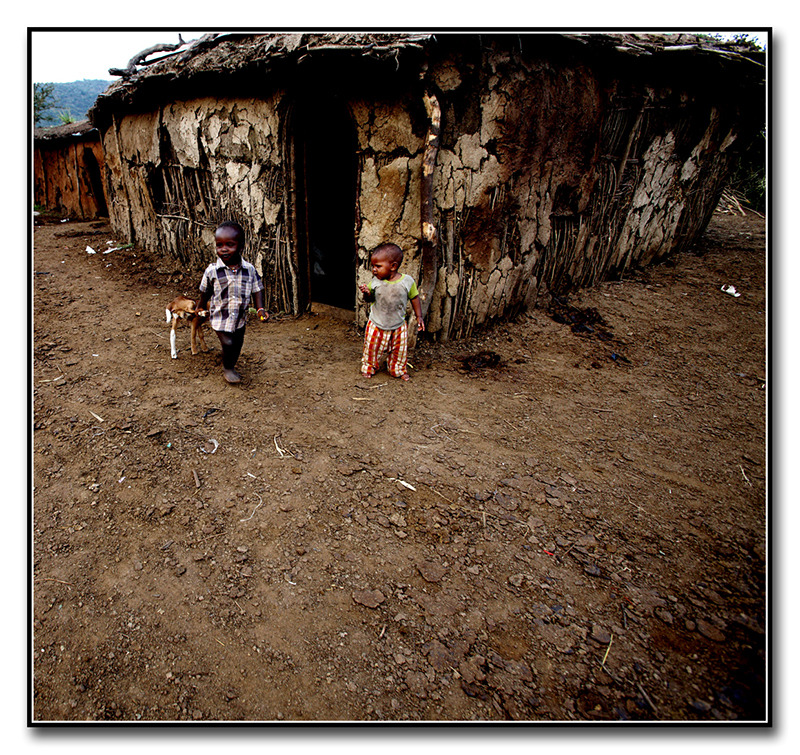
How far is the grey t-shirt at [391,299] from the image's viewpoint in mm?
3857

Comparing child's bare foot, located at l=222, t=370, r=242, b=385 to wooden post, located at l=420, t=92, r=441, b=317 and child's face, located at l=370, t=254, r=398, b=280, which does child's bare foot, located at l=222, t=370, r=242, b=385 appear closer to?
child's face, located at l=370, t=254, r=398, b=280

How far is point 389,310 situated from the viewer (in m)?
3.91

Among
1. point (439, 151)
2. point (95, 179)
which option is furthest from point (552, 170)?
point (95, 179)

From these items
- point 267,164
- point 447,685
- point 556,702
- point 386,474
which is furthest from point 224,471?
point 267,164

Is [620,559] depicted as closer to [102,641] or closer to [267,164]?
[102,641]

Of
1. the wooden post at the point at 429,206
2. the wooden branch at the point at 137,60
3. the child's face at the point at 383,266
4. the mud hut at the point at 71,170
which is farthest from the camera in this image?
the mud hut at the point at 71,170

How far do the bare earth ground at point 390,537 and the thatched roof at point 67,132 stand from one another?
7.10m

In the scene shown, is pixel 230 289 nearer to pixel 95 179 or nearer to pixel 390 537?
pixel 390 537

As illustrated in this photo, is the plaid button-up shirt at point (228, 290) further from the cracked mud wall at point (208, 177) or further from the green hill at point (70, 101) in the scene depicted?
the green hill at point (70, 101)

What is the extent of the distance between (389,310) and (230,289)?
1280 mm

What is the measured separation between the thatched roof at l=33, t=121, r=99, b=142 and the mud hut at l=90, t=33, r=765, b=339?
2330 millimetres

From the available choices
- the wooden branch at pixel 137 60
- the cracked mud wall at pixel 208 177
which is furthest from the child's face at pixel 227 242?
the wooden branch at pixel 137 60

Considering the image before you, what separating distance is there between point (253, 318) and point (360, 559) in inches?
150

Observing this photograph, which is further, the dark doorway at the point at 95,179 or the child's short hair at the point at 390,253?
the dark doorway at the point at 95,179
